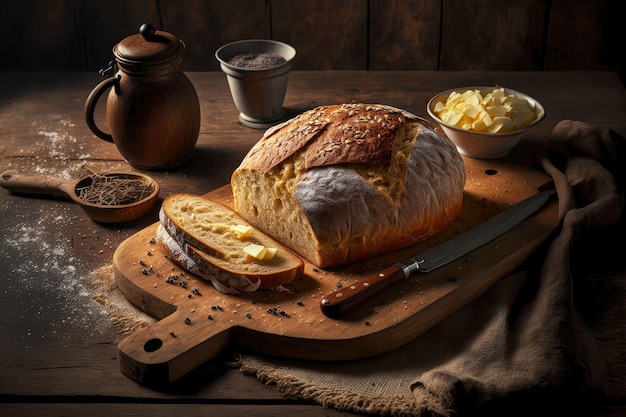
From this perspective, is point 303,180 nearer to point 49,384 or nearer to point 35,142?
point 49,384

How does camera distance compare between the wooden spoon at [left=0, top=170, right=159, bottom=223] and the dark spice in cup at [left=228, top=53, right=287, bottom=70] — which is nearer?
the wooden spoon at [left=0, top=170, right=159, bottom=223]

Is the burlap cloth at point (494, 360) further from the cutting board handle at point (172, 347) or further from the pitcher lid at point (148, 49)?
the pitcher lid at point (148, 49)

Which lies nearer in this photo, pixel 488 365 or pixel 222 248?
pixel 488 365

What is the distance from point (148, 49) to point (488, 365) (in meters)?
1.61

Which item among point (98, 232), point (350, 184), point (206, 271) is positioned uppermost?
point (350, 184)

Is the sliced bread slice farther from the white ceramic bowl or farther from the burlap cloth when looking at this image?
the white ceramic bowl

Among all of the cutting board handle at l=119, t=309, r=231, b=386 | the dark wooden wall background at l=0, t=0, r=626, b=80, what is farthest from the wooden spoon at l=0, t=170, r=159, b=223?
the dark wooden wall background at l=0, t=0, r=626, b=80

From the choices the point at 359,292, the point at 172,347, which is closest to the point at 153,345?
the point at 172,347

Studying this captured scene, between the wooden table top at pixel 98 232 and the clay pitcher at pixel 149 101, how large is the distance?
126 millimetres

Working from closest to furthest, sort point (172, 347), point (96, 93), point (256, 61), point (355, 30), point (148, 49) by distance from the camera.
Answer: point (172, 347) → point (148, 49) → point (96, 93) → point (256, 61) → point (355, 30)

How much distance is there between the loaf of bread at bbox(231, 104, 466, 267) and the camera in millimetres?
2316

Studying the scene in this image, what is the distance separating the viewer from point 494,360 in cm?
204

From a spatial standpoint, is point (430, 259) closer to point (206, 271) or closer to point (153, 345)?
point (206, 271)

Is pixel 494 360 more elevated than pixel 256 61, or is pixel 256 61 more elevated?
pixel 256 61
